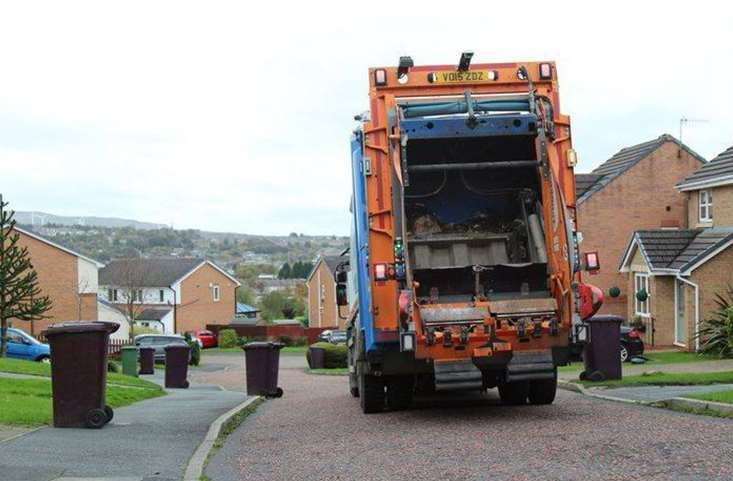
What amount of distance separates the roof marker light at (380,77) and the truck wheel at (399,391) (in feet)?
11.8

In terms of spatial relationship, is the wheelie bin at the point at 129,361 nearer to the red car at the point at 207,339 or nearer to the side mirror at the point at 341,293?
the side mirror at the point at 341,293

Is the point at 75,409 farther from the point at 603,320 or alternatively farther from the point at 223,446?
the point at 603,320

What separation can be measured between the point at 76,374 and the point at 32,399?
3867 mm

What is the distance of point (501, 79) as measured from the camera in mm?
12820

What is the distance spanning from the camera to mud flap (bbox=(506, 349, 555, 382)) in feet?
39.1

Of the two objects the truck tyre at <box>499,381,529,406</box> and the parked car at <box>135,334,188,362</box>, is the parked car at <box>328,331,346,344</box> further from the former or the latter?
the truck tyre at <box>499,381,529,406</box>

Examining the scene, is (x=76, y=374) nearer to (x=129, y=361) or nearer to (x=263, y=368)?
(x=263, y=368)

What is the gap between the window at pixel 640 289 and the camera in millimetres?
33812

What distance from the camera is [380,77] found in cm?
1265

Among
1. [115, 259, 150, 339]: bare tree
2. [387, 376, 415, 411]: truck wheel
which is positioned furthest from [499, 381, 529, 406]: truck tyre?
[115, 259, 150, 339]: bare tree

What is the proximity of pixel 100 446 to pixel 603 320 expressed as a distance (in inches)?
395

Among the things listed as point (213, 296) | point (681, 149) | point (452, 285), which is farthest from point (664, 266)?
Answer: point (213, 296)

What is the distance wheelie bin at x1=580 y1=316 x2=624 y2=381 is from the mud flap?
6557 mm

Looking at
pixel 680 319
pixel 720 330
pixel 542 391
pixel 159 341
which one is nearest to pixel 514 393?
pixel 542 391
